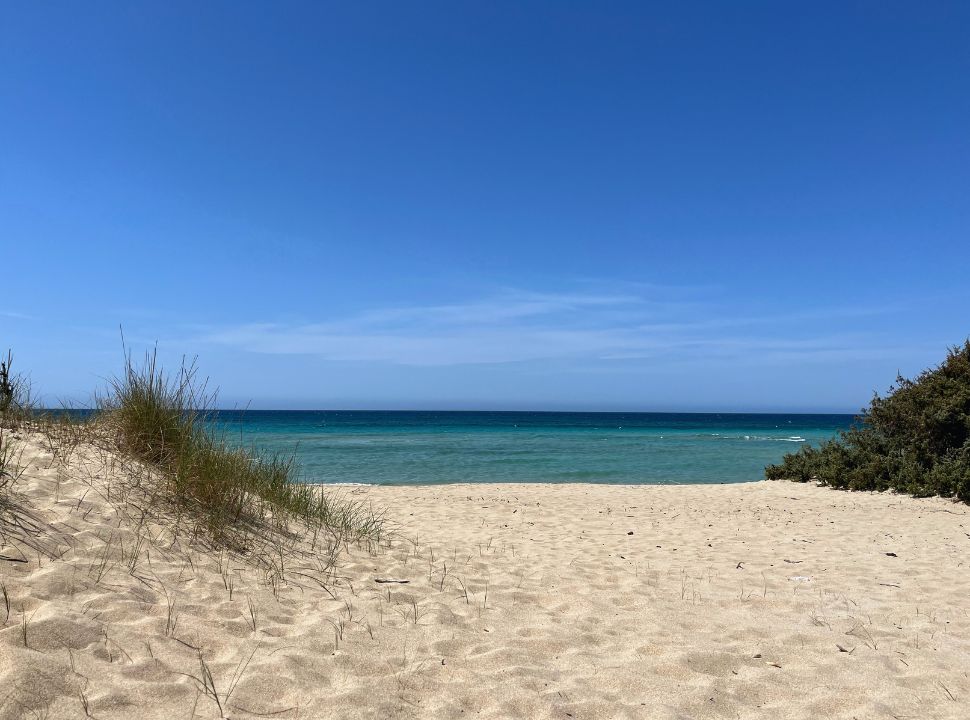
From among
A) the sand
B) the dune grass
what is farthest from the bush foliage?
the dune grass

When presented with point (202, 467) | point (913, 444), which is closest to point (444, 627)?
point (202, 467)

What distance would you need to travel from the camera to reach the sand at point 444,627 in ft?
9.80

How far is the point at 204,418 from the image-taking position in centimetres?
632

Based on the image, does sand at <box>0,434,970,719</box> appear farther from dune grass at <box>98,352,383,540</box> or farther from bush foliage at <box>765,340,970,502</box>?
bush foliage at <box>765,340,970,502</box>

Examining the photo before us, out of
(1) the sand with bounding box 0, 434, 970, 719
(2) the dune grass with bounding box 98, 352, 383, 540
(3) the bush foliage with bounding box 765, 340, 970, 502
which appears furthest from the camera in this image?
(3) the bush foliage with bounding box 765, 340, 970, 502

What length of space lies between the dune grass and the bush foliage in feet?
40.9

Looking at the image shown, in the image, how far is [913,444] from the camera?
14422mm

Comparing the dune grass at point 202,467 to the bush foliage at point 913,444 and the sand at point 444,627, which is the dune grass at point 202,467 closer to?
the sand at point 444,627

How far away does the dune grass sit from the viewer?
524 centimetres

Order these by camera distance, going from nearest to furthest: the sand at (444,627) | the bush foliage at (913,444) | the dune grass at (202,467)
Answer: the sand at (444,627)
the dune grass at (202,467)
the bush foliage at (913,444)

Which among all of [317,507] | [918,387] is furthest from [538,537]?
[918,387]

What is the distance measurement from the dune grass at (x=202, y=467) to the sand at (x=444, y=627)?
1.19 feet

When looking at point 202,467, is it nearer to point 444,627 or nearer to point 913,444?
point 444,627

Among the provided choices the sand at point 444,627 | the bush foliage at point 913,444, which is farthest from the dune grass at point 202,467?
the bush foliage at point 913,444
